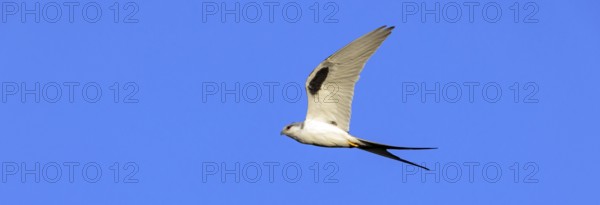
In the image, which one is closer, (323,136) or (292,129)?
(323,136)

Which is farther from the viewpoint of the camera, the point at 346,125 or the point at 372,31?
the point at 346,125

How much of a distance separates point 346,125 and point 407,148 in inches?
66.2

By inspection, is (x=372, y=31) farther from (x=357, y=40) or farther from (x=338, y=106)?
(x=338, y=106)

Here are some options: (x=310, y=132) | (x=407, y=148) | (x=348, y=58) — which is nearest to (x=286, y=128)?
(x=310, y=132)

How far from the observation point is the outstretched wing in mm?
12086

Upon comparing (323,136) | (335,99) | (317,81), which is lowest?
(323,136)

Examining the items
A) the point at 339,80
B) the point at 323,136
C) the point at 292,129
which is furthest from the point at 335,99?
the point at 292,129

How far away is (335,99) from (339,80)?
1.04 feet

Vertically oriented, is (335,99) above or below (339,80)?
below

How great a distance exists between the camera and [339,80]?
41.2 ft

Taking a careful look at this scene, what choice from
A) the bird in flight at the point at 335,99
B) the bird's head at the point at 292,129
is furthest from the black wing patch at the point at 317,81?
the bird's head at the point at 292,129

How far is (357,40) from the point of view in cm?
1206

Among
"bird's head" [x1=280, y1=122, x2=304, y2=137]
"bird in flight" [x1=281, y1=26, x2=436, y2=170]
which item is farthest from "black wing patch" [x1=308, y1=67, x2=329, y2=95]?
"bird's head" [x1=280, y1=122, x2=304, y2=137]

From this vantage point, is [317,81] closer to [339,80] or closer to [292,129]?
[339,80]
